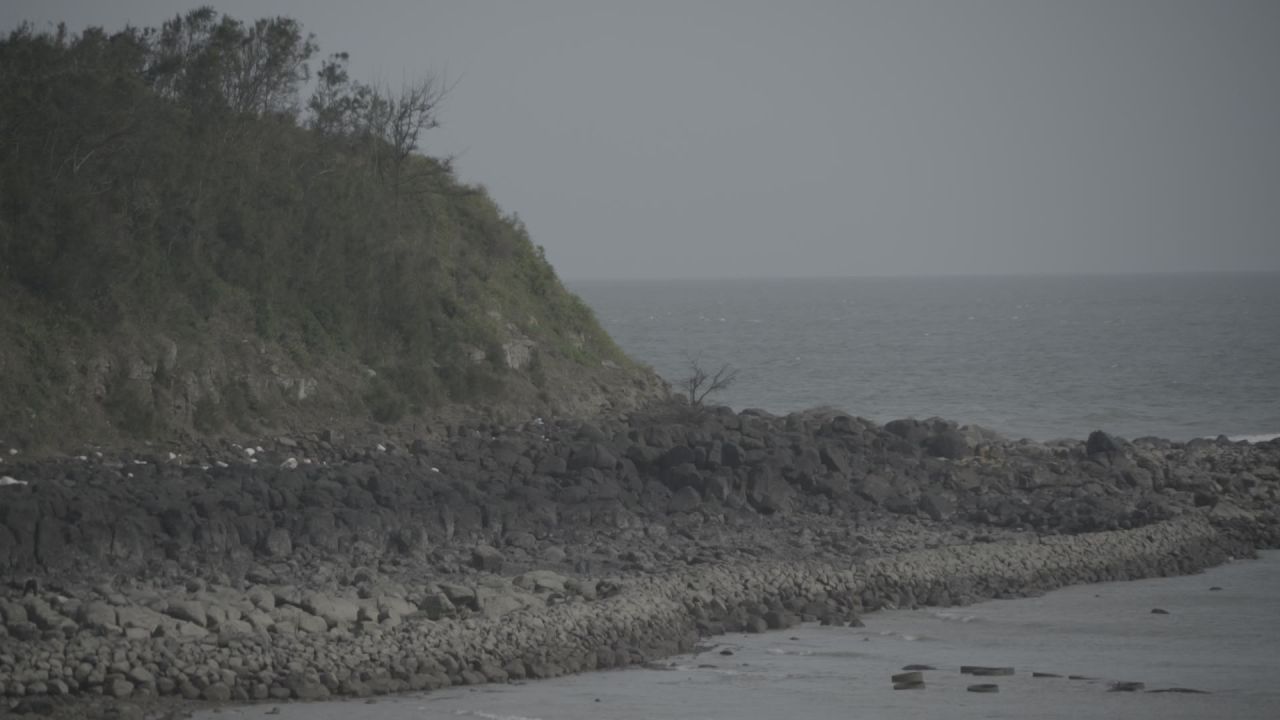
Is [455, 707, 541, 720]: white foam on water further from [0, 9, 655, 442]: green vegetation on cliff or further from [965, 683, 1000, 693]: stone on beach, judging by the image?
[0, 9, 655, 442]: green vegetation on cliff

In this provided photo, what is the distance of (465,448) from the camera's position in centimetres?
3055

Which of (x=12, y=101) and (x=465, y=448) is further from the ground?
(x=12, y=101)

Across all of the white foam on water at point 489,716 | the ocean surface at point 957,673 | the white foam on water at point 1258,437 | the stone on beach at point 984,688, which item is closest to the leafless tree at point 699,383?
the ocean surface at point 957,673

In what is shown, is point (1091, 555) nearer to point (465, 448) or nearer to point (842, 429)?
point (842, 429)

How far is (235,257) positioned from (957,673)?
2075 centimetres

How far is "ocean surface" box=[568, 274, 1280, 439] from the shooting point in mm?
54875

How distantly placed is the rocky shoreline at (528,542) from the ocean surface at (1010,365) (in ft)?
60.2

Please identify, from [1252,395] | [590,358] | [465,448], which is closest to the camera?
[465,448]

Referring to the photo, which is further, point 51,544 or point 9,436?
point 9,436

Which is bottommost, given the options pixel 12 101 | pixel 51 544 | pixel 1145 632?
pixel 1145 632

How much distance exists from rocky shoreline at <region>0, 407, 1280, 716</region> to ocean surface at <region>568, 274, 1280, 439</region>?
18360 mm

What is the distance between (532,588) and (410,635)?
323cm

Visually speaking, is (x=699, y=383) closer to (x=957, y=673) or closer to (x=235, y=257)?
(x=235, y=257)

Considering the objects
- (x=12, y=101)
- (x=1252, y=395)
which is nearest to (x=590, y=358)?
(x=12, y=101)
